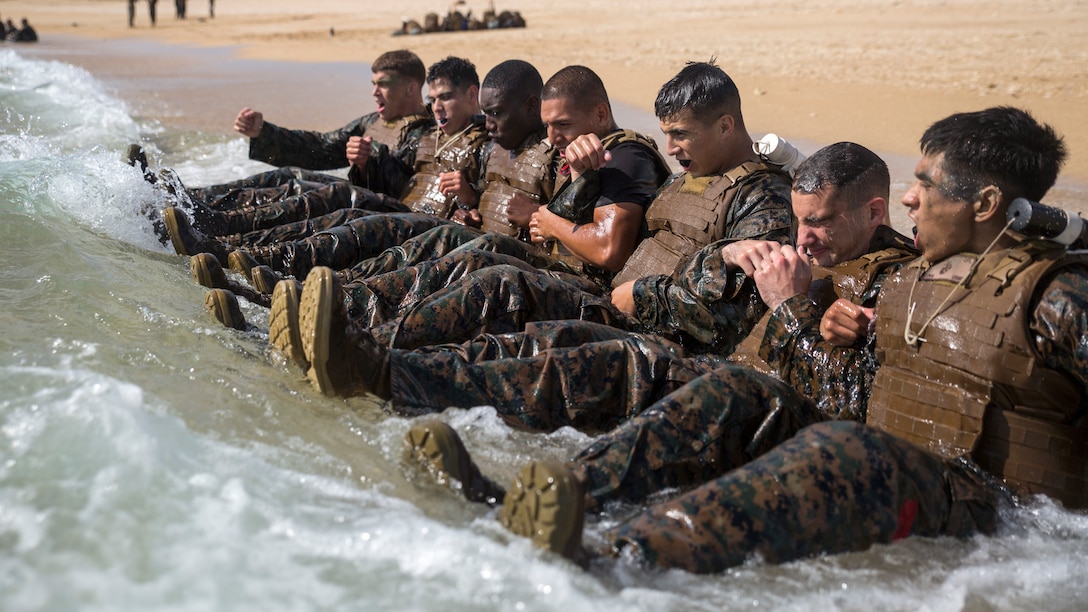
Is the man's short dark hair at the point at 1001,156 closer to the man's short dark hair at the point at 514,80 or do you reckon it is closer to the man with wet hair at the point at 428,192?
the man's short dark hair at the point at 514,80

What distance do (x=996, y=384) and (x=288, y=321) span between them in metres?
2.32

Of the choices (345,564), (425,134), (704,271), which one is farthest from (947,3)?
(345,564)

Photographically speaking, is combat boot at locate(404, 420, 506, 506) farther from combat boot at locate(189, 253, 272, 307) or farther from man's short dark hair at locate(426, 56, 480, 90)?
man's short dark hair at locate(426, 56, 480, 90)

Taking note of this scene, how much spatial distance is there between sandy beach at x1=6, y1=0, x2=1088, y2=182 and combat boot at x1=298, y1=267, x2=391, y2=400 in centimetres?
827

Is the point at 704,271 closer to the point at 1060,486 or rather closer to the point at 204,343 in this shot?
the point at 1060,486

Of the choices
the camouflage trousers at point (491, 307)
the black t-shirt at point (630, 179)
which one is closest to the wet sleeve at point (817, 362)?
the camouflage trousers at point (491, 307)

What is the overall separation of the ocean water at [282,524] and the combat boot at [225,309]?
0.23 m

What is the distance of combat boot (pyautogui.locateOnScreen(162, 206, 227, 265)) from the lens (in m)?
5.90

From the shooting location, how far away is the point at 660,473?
3.15m

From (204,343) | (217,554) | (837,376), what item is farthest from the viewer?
(204,343)

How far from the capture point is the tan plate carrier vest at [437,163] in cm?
Result: 675

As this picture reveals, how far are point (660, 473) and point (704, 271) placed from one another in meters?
1.27

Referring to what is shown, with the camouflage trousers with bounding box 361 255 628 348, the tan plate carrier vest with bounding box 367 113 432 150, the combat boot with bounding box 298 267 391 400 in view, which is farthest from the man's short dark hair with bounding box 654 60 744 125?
the tan plate carrier vest with bounding box 367 113 432 150

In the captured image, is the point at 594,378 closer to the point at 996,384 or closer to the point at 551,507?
the point at 551,507
